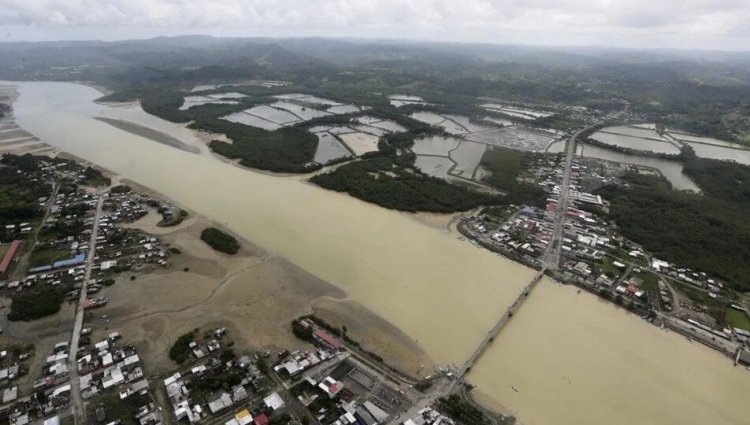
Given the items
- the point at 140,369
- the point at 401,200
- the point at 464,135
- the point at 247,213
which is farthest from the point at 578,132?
the point at 140,369

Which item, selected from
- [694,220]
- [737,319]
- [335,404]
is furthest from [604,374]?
[694,220]

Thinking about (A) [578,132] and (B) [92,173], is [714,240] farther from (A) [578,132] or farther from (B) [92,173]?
(B) [92,173]

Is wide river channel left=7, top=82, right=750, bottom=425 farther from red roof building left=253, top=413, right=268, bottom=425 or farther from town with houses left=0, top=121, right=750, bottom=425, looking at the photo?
red roof building left=253, top=413, right=268, bottom=425

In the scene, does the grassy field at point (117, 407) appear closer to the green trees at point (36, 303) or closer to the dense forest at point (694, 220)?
the green trees at point (36, 303)

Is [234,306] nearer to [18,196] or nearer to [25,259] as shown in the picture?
[25,259]

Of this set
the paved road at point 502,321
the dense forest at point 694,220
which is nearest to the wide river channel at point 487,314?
the paved road at point 502,321

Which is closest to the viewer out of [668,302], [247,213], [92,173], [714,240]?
[668,302]

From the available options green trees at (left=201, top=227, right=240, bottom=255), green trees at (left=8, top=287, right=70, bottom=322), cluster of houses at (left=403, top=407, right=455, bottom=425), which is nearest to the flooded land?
cluster of houses at (left=403, top=407, right=455, bottom=425)
